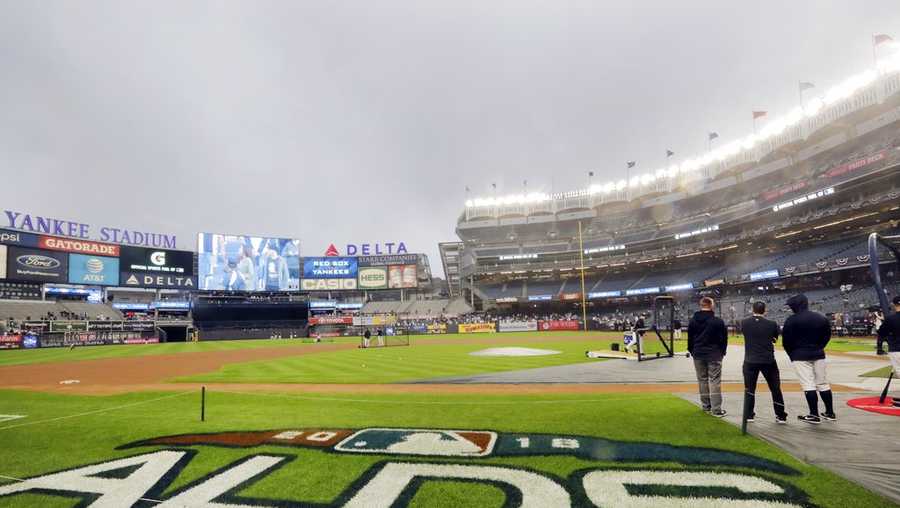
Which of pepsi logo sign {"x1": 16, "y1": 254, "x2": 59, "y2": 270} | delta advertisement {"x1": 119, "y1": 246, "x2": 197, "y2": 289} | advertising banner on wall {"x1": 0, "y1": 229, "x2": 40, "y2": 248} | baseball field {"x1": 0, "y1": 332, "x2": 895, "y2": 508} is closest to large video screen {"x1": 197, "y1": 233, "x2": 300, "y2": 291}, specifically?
delta advertisement {"x1": 119, "y1": 246, "x2": 197, "y2": 289}

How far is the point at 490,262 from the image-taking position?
82312mm

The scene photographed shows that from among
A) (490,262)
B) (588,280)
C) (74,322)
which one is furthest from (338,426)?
(490,262)

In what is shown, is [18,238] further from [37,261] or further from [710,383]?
[710,383]

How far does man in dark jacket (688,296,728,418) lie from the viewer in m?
7.87

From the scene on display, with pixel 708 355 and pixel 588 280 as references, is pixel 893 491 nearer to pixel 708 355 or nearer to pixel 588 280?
pixel 708 355

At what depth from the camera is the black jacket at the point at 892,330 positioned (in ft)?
25.6

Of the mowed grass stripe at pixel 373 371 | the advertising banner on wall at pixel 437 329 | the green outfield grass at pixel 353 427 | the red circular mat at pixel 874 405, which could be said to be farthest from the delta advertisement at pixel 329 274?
the red circular mat at pixel 874 405

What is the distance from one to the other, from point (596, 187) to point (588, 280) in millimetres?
19685

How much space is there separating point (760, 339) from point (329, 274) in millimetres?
81896

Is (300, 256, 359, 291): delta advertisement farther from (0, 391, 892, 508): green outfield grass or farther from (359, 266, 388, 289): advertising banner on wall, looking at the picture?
(0, 391, 892, 508): green outfield grass

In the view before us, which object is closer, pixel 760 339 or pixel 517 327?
pixel 760 339

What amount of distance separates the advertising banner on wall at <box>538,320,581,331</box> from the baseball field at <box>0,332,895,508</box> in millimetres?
51776

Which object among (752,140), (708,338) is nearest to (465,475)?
(708,338)

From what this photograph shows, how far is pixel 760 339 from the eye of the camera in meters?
7.54
